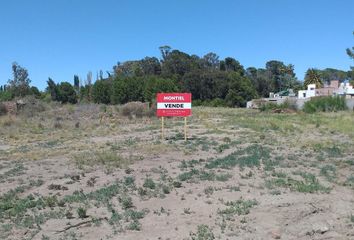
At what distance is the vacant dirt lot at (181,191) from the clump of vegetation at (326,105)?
3626 cm

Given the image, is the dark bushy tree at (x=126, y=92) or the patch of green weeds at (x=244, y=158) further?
the dark bushy tree at (x=126, y=92)

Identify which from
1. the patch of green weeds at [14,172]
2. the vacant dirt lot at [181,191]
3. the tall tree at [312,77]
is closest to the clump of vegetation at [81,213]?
the vacant dirt lot at [181,191]

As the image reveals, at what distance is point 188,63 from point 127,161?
102031mm

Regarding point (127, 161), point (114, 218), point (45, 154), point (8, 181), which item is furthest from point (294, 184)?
point (45, 154)

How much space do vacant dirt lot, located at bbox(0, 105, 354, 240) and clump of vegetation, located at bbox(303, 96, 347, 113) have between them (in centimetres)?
3626

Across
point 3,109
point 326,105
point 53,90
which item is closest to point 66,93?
point 53,90

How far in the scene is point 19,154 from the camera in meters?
18.4

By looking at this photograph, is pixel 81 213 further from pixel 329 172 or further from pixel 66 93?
pixel 66 93

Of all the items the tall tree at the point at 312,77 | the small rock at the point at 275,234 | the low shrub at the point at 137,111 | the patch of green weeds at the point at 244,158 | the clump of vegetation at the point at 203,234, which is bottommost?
the small rock at the point at 275,234

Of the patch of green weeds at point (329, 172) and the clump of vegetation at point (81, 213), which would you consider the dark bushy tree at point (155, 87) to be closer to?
the patch of green weeds at point (329, 172)

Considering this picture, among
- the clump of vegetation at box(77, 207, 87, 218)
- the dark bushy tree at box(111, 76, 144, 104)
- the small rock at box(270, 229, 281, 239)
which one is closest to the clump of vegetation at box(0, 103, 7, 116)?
the clump of vegetation at box(77, 207, 87, 218)

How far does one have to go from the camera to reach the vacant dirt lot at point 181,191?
819cm

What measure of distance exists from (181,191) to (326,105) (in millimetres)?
48545

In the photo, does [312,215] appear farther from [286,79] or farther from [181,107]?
[286,79]
